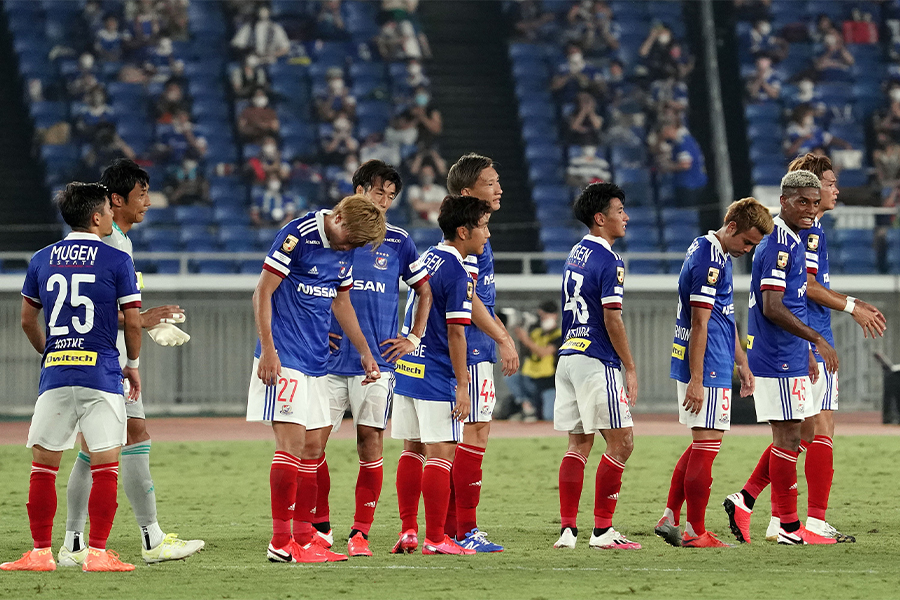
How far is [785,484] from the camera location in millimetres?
7535

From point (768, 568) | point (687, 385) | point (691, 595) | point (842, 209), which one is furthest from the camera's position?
point (842, 209)

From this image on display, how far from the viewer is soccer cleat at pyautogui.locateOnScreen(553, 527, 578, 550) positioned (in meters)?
7.26

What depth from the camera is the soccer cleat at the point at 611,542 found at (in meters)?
7.23

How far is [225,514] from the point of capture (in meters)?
8.93

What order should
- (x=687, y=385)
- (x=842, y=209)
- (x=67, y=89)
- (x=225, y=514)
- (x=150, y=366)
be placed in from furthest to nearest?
(x=67, y=89) → (x=842, y=209) → (x=150, y=366) → (x=225, y=514) → (x=687, y=385)

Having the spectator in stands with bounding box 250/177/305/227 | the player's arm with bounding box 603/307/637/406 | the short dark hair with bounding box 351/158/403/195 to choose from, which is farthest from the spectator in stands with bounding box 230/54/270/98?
the player's arm with bounding box 603/307/637/406

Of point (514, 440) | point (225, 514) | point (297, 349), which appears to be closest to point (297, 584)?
point (297, 349)

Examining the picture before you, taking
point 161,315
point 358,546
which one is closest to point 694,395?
point 358,546

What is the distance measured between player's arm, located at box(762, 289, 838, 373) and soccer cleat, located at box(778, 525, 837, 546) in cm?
101

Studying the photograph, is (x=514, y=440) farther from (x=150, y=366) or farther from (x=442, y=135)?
(x=442, y=135)

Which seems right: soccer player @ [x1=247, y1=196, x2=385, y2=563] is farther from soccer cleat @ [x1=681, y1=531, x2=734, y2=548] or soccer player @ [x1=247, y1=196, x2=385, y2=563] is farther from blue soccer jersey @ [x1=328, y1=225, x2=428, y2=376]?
soccer cleat @ [x1=681, y1=531, x2=734, y2=548]

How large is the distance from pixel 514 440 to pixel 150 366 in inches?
231

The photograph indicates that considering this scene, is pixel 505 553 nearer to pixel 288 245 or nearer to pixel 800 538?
pixel 800 538

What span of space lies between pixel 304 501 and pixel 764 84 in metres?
18.6
